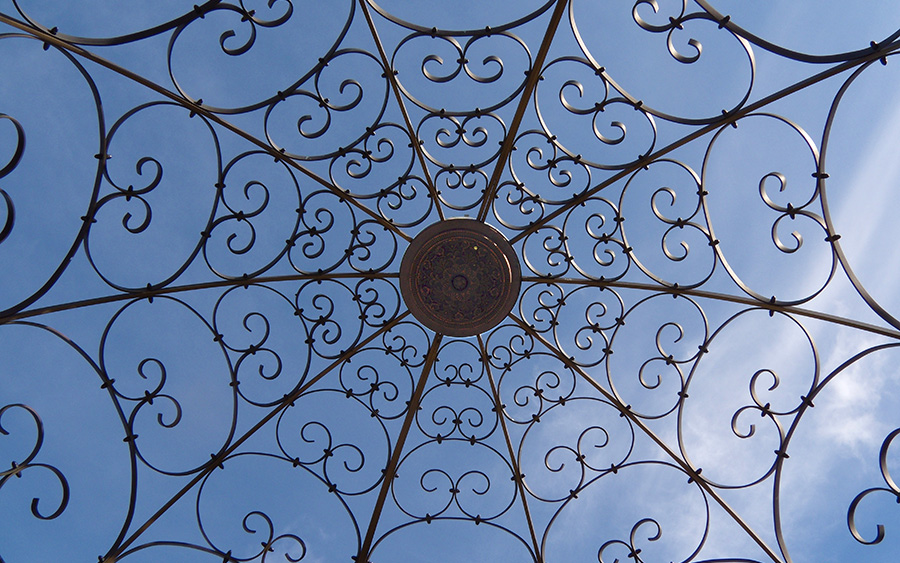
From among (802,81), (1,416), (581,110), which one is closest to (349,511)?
(1,416)

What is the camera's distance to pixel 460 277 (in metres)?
8.37

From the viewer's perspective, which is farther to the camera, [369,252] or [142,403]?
[369,252]

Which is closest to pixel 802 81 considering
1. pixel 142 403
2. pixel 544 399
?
pixel 544 399

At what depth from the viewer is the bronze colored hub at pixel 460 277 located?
8250 mm

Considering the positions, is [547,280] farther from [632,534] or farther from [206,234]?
[206,234]

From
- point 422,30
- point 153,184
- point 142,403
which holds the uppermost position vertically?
point 422,30

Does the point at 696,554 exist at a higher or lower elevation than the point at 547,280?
lower

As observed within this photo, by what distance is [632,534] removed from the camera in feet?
26.7

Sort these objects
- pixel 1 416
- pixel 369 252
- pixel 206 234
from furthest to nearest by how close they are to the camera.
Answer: pixel 369 252, pixel 206 234, pixel 1 416

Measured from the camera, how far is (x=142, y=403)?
769 cm

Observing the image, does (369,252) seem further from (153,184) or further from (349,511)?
(349,511)

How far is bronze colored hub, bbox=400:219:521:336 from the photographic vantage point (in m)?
8.25

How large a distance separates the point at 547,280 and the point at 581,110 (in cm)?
194

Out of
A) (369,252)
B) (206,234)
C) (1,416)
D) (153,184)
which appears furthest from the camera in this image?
(369,252)
